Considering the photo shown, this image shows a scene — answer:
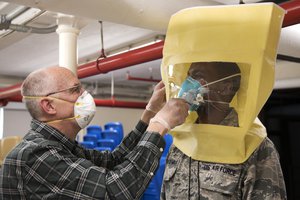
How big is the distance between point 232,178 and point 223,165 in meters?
0.07

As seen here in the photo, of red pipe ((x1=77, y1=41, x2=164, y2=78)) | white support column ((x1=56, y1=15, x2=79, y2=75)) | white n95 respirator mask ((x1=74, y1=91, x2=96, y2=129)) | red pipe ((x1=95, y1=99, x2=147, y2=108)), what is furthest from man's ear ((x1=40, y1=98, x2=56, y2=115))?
red pipe ((x1=95, y1=99, x2=147, y2=108))

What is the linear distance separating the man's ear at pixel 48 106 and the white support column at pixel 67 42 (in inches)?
73.1

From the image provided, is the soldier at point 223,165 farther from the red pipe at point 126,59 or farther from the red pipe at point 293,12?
the red pipe at point 126,59

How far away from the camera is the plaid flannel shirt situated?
1.54 m

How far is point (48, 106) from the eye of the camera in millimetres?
1795

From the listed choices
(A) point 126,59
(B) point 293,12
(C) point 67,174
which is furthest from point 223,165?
(A) point 126,59

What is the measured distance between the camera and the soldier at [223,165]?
1499 mm

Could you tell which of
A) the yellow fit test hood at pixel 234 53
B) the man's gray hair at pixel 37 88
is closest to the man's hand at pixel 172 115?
the yellow fit test hood at pixel 234 53

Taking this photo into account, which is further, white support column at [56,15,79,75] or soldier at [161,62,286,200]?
white support column at [56,15,79,75]

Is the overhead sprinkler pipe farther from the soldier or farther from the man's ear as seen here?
the soldier

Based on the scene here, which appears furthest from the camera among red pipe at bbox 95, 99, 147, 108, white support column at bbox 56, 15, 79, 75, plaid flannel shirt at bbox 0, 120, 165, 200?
red pipe at bbox 95, 99, 147, 108

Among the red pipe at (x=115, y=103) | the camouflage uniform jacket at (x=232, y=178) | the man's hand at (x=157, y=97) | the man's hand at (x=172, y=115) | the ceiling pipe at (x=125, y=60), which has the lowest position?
the camouflage uniform jacket at (x=232, y=178)

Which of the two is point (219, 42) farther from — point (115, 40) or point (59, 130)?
point (115, 40)

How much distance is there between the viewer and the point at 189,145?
1720 mm
